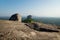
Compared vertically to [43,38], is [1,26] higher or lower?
higher

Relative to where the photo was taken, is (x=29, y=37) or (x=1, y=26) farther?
(x=1, y=26)

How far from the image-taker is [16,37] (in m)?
5.57

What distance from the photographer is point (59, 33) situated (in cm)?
735

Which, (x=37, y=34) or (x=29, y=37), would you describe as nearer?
(x=29, y=37)

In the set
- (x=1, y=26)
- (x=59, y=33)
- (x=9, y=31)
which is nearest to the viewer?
(x=9, y=31)

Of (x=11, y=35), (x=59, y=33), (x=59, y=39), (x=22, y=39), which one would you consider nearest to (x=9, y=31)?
(x=11, y=35)

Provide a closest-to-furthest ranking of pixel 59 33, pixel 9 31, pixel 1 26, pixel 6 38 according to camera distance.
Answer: pixel 6 38
pixel 9 31
pixel 1 26
pixel 59 33

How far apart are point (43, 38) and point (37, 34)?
48 centimetres

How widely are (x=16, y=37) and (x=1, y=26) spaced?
4.07ft

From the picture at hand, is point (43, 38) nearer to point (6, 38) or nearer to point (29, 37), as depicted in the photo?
point (29, 37)

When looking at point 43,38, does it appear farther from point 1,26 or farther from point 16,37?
point 1,26

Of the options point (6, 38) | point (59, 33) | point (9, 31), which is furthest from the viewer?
point (59, 33)

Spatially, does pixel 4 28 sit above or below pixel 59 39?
above

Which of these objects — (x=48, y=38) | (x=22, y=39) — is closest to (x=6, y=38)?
(x=22, y=39)
